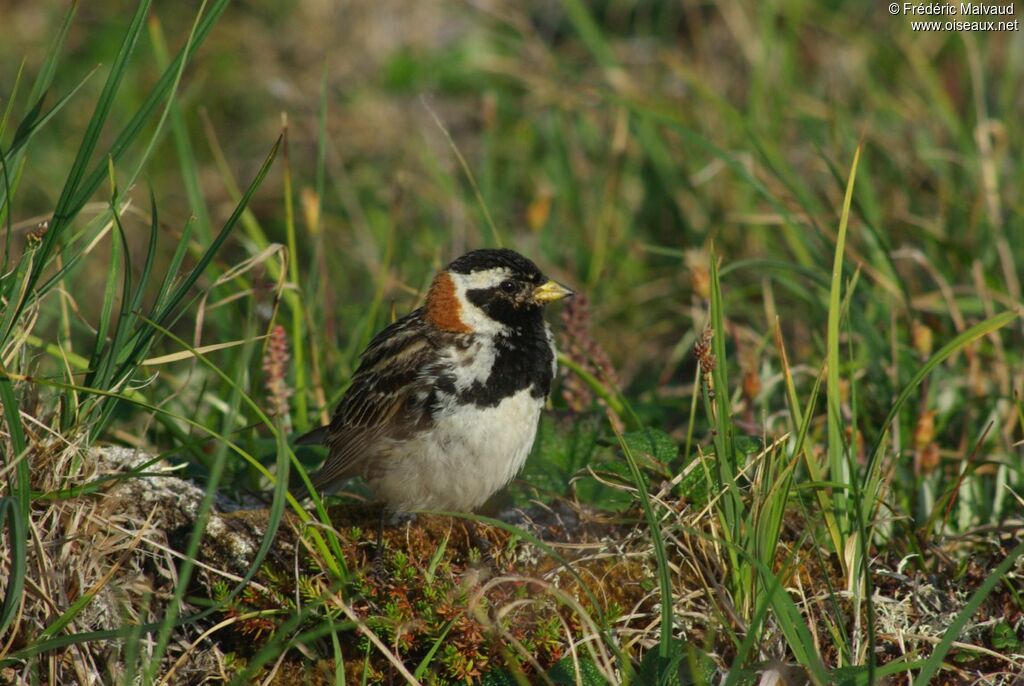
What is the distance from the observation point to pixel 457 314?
4.23 metres

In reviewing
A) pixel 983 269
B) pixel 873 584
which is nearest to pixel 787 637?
pixel 873 584

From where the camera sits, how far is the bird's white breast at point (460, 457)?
3832 mm

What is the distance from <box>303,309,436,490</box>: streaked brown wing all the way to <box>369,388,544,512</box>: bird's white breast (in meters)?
0.09

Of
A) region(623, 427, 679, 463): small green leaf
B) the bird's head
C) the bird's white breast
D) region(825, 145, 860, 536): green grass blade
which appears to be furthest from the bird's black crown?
region(825, 145, 860, 536): green grass blade

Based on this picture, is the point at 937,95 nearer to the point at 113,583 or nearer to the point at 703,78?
the point at 703,78

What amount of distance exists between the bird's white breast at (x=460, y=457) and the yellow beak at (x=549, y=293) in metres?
0.47

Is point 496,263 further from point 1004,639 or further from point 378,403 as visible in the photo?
point 1004,639

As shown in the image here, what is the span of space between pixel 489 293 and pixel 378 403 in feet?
1.88

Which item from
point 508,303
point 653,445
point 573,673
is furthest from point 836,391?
point 508,303

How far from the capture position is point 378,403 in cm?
413

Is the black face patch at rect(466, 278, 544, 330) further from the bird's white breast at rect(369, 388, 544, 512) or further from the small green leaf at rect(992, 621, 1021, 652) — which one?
the small green leaf at rect(992, 621, 1021, 652)

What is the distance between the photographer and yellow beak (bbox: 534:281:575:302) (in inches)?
169

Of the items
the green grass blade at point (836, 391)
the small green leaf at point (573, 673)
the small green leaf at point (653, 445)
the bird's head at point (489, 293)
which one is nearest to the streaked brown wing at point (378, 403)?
the bird's head at point (489, 293)

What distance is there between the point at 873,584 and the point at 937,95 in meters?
3.54
